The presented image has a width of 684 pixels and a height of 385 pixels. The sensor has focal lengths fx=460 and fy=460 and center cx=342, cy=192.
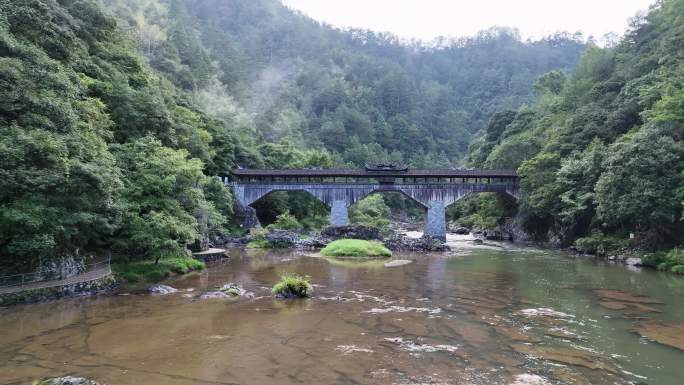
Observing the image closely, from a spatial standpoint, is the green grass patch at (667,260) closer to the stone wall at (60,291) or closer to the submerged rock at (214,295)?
the submerged rock at (214,295)

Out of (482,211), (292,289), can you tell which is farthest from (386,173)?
(292,289)

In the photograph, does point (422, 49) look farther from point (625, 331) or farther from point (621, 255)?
point (625, 331)

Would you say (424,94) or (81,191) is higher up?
(424,94)

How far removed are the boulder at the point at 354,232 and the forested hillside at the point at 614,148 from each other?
44.6ft

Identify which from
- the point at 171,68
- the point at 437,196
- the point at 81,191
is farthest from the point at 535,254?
the point at 171,68

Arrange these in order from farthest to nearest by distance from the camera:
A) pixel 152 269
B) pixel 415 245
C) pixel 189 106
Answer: pixel 189 106
pixel 415 245
pixel 152 269

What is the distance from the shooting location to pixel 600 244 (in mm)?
30891

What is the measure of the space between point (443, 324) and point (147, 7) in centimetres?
10076

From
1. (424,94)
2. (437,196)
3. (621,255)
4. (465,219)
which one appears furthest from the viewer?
(424,94)

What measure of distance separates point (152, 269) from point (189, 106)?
33.0m

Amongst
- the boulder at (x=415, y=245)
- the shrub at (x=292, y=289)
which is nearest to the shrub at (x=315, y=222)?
the boulder at (x=415, y=245)

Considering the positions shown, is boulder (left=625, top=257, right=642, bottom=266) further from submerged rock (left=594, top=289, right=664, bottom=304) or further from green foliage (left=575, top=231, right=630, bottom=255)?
submerged rock (left=594, top=289, right=664, bottom=304)

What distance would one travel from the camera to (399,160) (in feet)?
292

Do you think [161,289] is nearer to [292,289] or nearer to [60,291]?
[60,291]
